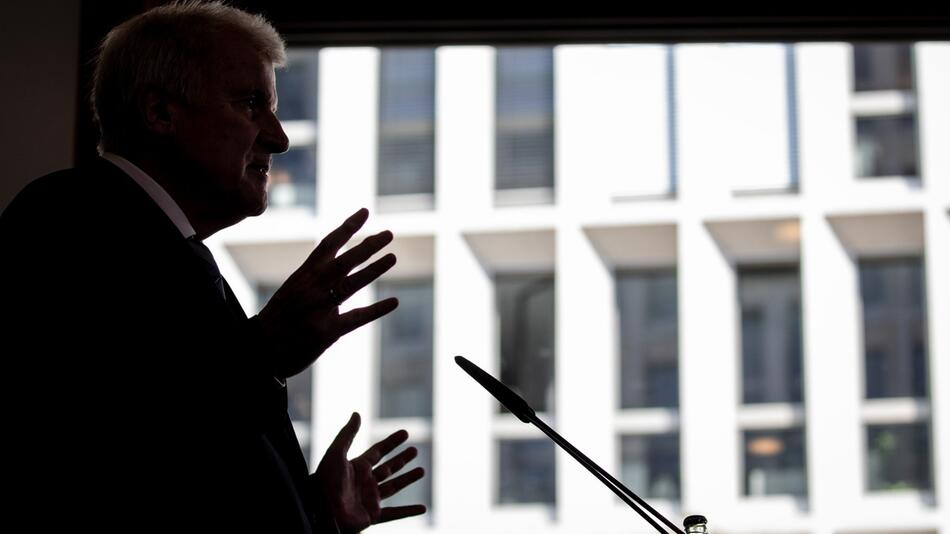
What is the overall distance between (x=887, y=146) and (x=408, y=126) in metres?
2.37

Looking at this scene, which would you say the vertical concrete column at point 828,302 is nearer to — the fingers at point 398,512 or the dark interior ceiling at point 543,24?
the dark interior ceiling at point 543,24

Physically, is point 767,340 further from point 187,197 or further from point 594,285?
point 187,197

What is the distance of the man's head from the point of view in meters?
1.41

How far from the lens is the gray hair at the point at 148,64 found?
1429 mm

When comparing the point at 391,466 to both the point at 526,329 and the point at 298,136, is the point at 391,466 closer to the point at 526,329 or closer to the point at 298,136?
the point at 526,329

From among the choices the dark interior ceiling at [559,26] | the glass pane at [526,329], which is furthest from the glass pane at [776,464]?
the dark interior ceiling at [559,26]

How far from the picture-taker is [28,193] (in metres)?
1.20

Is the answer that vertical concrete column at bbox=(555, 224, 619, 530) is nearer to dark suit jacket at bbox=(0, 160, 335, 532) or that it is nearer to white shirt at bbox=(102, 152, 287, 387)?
white shirt at bbox=(102, 152, 287, 387)

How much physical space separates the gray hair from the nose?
0.30 feet

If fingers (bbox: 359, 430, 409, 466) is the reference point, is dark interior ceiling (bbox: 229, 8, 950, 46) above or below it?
above

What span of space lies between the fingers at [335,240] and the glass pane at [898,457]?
4.75m

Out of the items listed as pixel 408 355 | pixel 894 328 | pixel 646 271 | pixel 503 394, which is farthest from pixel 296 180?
pixel 503 394

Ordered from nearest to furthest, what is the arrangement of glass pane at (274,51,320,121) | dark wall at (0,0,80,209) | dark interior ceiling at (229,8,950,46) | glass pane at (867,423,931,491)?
dark wall at (0,0,80,209)
dark interior ceiling at (229,8,950,46)
glass pane at (867,423,931,491)
glass pane at (274,51,320,121)

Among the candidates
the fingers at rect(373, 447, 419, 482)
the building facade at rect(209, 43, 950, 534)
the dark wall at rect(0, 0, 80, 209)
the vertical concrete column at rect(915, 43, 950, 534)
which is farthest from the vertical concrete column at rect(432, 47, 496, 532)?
the fingers at rect(373, 447, 419, 482)
